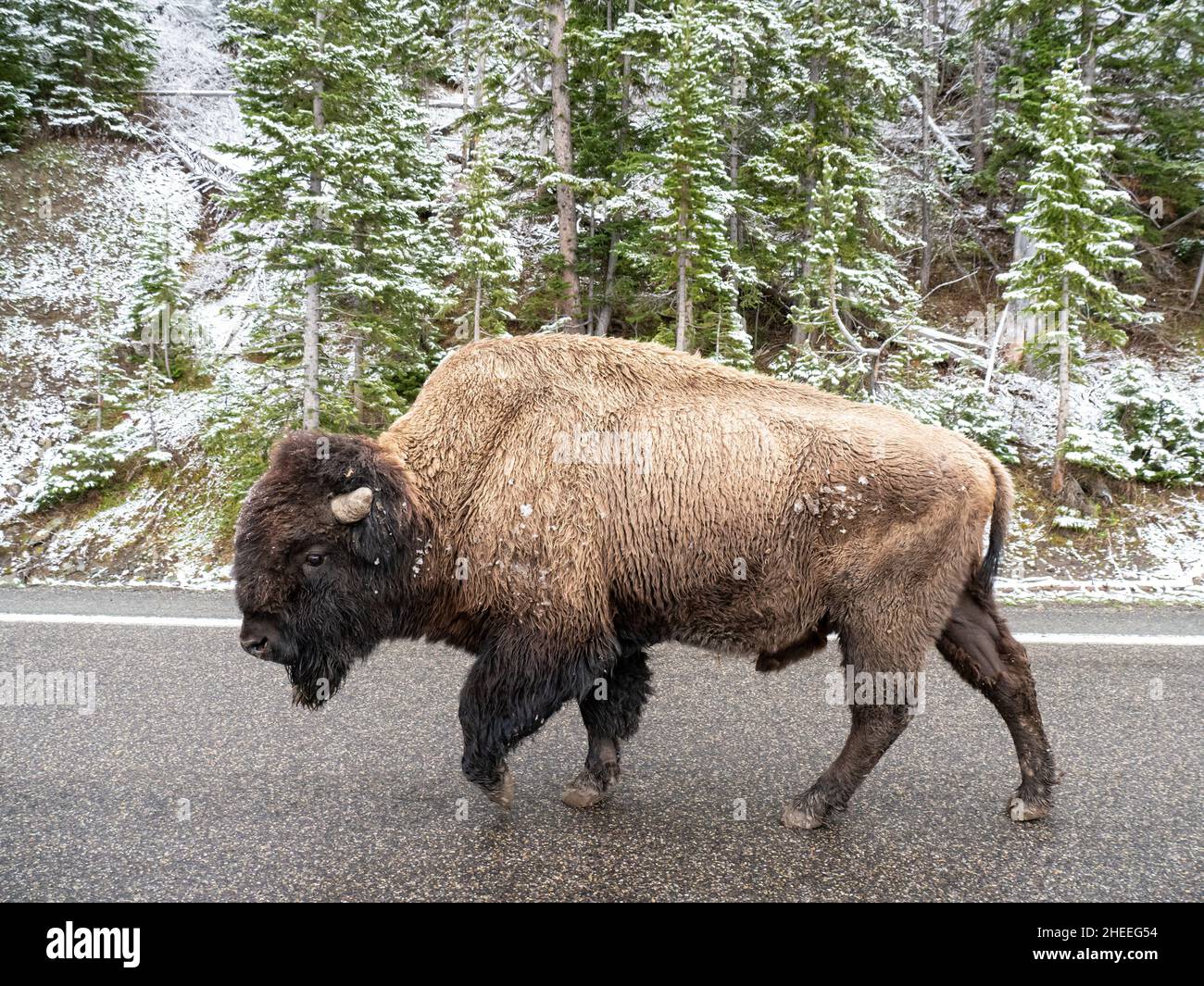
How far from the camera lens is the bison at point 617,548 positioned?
3.00 metres

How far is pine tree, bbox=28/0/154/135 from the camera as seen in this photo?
1670cm

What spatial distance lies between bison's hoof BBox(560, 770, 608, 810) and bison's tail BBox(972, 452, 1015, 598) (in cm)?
196

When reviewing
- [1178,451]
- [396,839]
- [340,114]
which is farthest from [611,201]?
[396,839]

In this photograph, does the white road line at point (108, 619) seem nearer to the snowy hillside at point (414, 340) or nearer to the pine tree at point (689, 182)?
the snowy hillside at point (414, 340)

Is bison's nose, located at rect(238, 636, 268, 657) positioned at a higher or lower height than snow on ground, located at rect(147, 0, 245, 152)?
lower

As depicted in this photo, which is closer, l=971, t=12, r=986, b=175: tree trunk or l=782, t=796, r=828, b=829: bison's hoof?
l=782, t=796, r=828, b=829: bison's hoof

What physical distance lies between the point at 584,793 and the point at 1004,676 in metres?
1.95

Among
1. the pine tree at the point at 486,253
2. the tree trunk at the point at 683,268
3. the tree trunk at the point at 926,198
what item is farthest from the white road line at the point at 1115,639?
the tree trunk at the point at 926,198

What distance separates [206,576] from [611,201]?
776 cm

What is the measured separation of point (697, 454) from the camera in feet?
10.5

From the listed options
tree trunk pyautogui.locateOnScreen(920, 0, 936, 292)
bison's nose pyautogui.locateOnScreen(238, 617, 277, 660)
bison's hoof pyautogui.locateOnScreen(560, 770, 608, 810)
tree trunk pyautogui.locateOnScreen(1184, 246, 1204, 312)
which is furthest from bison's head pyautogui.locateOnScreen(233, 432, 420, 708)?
tree trunk pyautogui.locateOnScreen(1184, 246, 1204, 312)

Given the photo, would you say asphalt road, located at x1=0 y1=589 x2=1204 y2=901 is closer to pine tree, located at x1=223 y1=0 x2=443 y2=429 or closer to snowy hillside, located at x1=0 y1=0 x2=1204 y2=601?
snowy hillside, located at x1=0 y1=0 x2=1204 y2=601
